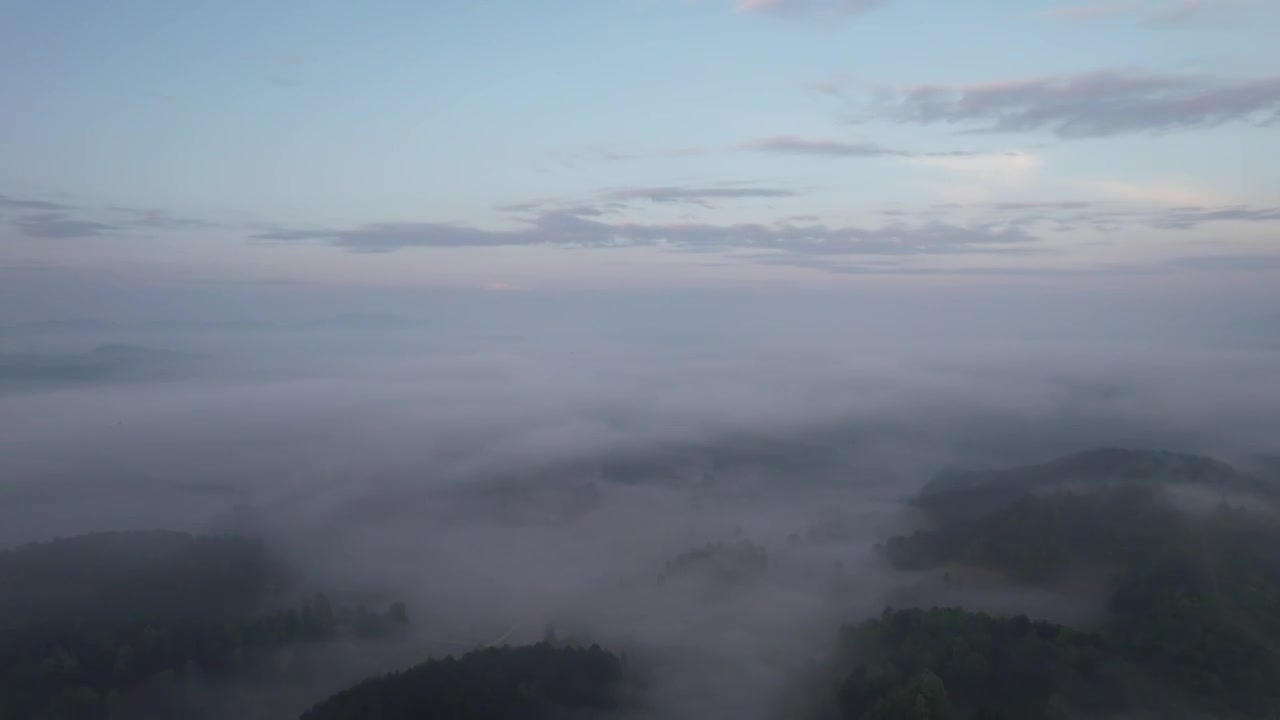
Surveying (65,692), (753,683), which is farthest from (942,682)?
(65,692)

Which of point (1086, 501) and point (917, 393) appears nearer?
point (1086, 501)

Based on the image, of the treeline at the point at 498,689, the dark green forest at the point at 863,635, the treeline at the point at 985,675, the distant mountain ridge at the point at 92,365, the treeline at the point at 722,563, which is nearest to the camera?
the treeline at the point at 985,675

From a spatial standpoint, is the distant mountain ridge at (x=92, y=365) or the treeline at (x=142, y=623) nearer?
the treeline at (x=142, y=623)

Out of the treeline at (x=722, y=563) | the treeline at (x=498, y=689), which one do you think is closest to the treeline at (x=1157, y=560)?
the treeline at (x=722, y=563)

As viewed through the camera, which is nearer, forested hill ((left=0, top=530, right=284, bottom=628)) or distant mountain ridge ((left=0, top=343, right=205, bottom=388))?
forested hill ((left=0, top=530, right=284, bottom=628))

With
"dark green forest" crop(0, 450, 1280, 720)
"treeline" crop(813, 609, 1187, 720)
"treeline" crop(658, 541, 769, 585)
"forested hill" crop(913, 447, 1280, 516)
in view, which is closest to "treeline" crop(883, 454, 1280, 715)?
"dark green forest" crop(0, 450, 1280, 720)

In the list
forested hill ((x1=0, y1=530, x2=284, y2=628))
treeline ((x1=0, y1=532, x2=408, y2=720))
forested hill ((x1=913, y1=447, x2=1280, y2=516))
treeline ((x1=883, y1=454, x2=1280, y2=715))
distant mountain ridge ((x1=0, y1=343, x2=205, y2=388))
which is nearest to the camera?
treeline ((x1=883, y1=454, x2=1280, y2=715))

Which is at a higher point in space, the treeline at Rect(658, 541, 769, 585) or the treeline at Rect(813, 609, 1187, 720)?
the treeline at Rect(813, 609, 1187, 720)

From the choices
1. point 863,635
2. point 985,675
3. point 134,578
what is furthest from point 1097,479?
point 134,578

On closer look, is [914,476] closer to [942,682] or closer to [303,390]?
[942,682]

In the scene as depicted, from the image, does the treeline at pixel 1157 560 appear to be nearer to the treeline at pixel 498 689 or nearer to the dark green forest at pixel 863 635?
the dark green forest at pixel 863 635

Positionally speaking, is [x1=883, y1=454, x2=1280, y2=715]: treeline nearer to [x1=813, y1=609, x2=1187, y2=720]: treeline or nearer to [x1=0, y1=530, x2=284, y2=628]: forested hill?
[x1=813, y1=609, x2=1187, y2=720]: treeline
